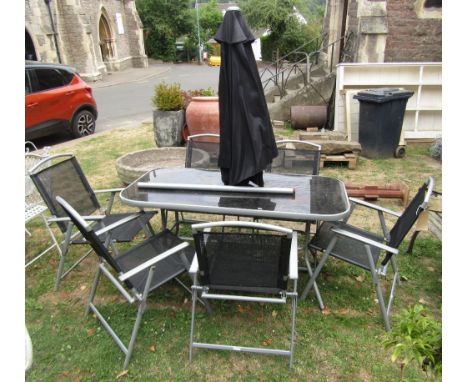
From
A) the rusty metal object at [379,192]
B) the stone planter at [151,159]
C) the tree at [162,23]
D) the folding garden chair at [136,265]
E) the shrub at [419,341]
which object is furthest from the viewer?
the tree at [162,23]

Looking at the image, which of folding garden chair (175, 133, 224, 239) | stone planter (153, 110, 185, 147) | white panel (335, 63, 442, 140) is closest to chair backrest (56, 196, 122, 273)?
folding garden chair (175, 133, 224, 239)

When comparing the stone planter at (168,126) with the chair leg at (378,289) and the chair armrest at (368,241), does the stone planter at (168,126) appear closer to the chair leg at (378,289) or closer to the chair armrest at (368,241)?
the chair armrest at (368,241)

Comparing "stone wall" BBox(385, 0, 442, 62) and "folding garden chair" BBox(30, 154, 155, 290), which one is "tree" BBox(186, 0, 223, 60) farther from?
"folding garden chair" BBox(30, 154, 155, 290)

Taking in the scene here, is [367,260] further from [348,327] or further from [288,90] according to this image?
[288,90]

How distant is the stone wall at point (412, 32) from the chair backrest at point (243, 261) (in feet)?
22.7

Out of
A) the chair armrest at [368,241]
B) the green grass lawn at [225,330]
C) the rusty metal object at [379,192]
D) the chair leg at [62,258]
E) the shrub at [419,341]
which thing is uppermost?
the shrub at [419,341]

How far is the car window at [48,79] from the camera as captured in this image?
274 inches

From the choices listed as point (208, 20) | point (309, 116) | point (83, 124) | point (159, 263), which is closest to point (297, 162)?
point (159, 263)

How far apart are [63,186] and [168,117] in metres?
3.52

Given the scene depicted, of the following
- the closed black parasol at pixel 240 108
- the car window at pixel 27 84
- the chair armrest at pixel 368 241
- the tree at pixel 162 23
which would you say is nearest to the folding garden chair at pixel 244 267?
the chair armrest at pixel 368 241

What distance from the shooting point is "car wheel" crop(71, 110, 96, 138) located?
312 inches

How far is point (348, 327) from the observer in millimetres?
2598

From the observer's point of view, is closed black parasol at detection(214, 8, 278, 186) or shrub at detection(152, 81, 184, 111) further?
shrub at detection(152, 81, 184, 111)

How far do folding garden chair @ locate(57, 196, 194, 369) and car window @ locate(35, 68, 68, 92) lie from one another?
18.4ft
